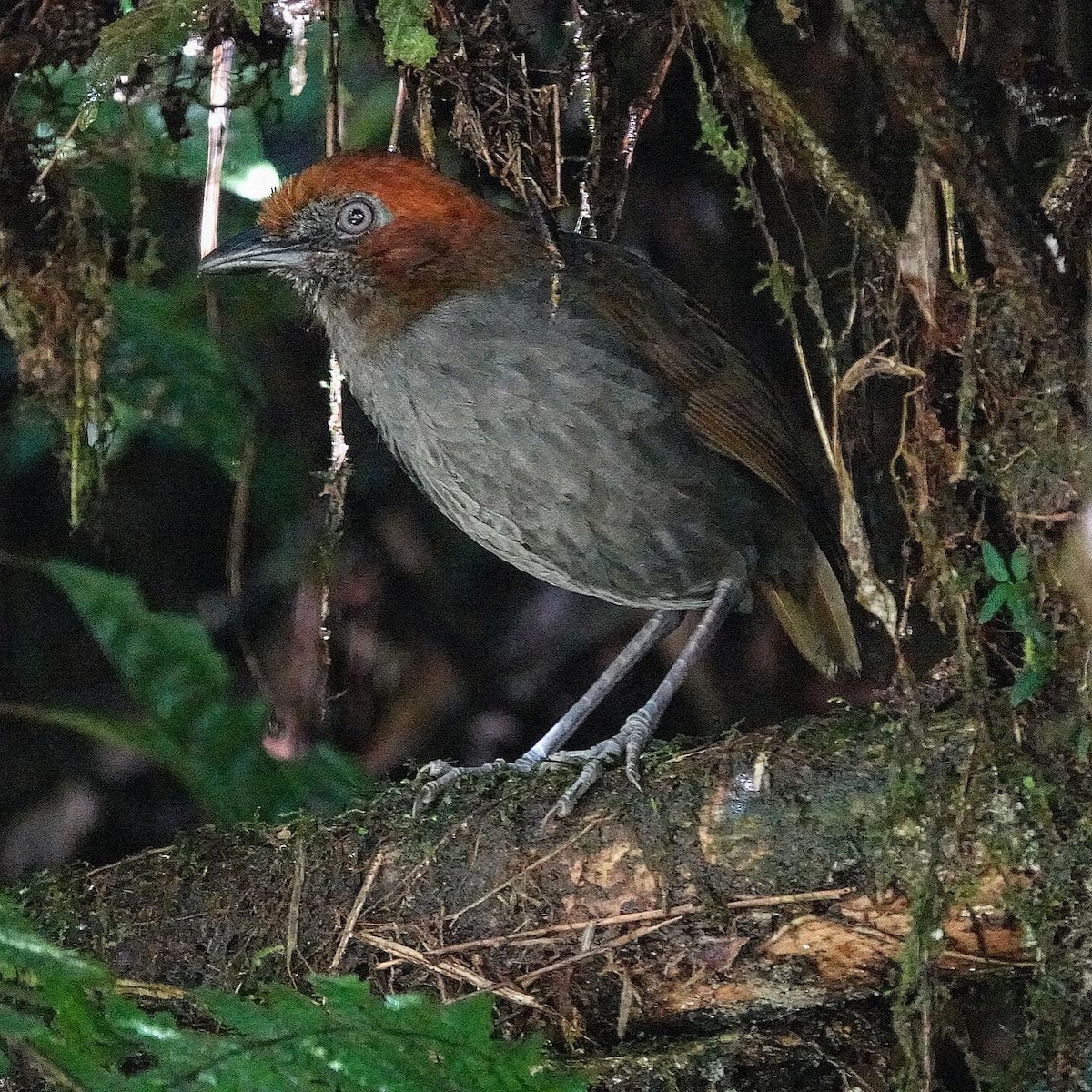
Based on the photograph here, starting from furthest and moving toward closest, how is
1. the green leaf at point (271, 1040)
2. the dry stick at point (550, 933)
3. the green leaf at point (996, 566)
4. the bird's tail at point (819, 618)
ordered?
the bird's tail at point (819, 618) → the dry stick at point (550, 933) → the green leaf at point (996, 566) → the green leaf at point (271, 1040)

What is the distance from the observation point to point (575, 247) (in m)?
3.76

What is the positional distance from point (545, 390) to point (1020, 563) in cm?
125

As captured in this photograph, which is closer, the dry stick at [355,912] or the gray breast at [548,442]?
the dry stick at [355,912]

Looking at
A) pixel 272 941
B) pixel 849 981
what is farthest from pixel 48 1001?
pixel 849 981

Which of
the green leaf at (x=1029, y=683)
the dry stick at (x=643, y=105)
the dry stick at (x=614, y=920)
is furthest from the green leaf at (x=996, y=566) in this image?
the dry stick at (x=643, y=105)

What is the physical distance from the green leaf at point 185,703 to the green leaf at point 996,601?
1.83 meters

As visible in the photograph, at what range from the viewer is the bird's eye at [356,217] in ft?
12.2

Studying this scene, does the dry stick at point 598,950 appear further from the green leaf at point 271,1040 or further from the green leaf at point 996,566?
the green leaf at point 996,566

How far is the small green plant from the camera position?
2.64 meters

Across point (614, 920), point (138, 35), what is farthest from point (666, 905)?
point (138, 35)

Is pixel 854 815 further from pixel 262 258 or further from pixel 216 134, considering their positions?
pixel 216 134

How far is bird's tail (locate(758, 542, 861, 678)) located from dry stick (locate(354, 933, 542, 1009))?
1.61 metres

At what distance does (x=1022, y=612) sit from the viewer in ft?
8.77

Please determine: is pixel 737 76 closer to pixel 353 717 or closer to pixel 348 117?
pixel 348 117
